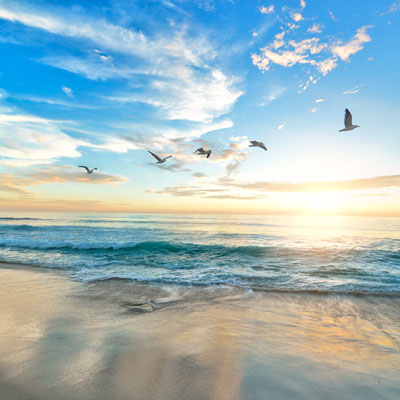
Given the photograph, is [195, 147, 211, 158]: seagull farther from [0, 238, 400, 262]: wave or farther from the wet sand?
the wet sand

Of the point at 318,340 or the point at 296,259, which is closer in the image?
the point at 318,340

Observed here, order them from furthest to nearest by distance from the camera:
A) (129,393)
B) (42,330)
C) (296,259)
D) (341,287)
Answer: (296,259)
(341,287)
(42,330)
(129,393)

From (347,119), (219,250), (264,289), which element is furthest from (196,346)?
(219,250)

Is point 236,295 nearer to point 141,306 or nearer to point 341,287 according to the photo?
point 141,306

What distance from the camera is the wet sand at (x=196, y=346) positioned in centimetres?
292

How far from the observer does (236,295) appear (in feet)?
23.1

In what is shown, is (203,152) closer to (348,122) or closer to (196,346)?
(348,122)

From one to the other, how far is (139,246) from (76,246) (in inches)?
172

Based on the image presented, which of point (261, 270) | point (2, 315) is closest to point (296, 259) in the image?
point (261, 270)

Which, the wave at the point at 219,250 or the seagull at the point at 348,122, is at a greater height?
the seagull at the point at 348,122

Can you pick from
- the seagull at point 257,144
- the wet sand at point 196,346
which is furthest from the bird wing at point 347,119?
the wet sand at point 196,346

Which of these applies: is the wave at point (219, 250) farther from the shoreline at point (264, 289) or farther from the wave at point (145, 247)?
the shoreline at point (264, 289)

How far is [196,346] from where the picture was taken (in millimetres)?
3967

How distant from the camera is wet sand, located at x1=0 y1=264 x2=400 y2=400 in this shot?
292cm
